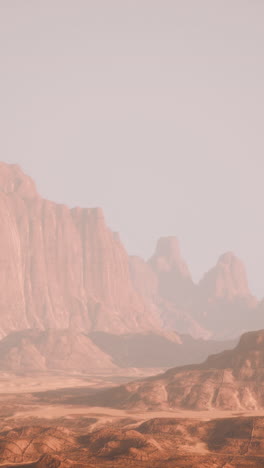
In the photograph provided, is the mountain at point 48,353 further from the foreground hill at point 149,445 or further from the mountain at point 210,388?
the foreground hill at point 149,445

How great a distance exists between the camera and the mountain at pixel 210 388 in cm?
9200

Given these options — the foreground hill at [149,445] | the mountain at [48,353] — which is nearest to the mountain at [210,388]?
the foreground hill at [149,445]

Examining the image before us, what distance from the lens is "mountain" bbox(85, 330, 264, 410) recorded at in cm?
9200

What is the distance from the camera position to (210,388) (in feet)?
311

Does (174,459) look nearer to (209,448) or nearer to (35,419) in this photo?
(209,448)

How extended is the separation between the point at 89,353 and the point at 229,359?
96.7 meters

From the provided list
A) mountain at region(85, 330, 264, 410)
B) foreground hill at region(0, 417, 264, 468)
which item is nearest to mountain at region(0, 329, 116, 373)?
mountain at region(85, 330, 264, 410)

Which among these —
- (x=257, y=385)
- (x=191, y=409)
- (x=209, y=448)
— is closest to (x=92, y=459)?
(x=209, y=448)

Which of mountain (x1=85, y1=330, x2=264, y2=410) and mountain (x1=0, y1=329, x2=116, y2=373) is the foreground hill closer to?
mountain (x1=85, y1=330, x2=264, y2=410)

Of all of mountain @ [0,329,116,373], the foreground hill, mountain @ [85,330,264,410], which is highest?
mountain @ [0,329,116,373]

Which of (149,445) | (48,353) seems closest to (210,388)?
(149,445)

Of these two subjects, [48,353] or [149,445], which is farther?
[48,353]

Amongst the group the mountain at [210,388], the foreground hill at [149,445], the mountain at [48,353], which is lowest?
the foreground hill at [149,445]

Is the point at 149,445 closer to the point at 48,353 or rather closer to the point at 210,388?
the point at 210,388
